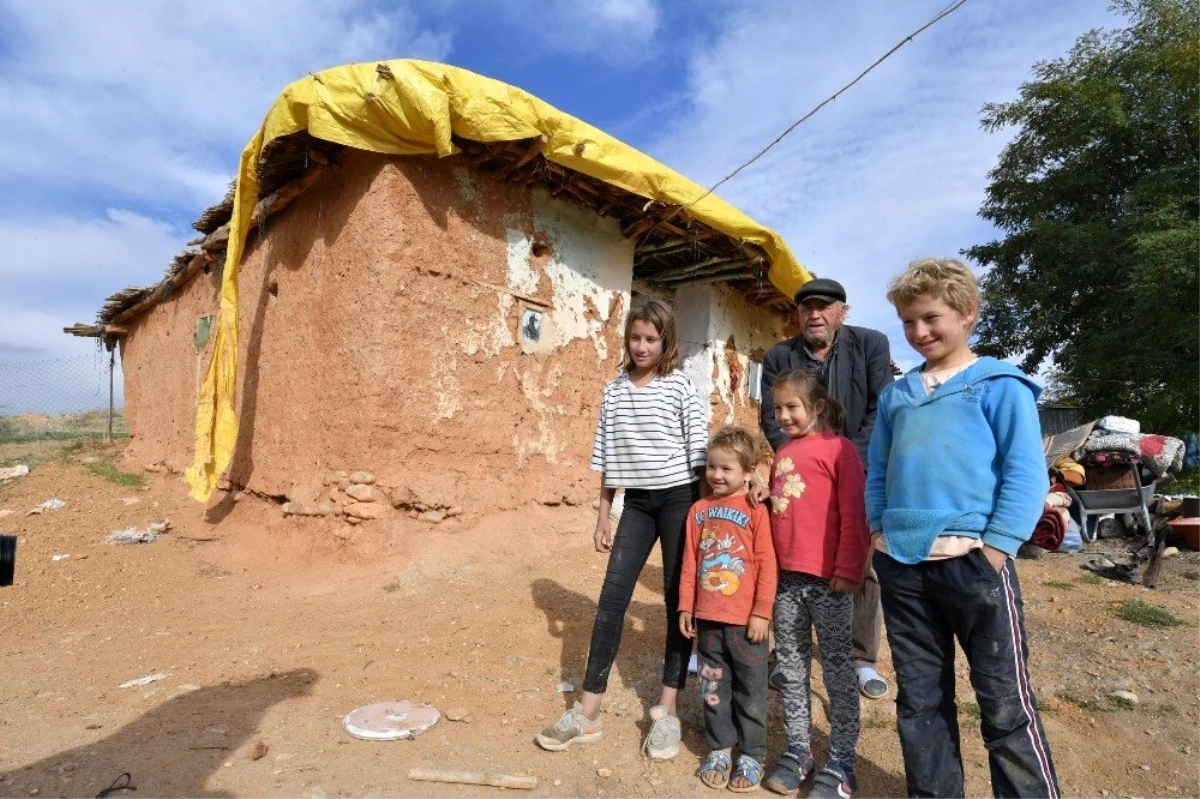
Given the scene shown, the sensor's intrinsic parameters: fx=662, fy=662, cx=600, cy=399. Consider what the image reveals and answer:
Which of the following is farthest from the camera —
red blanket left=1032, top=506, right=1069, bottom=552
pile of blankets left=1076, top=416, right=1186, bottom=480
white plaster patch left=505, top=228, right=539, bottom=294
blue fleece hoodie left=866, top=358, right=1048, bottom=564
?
pile of blankets left=1076, top=416, right=1186, bottom=480

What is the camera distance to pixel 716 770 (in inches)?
85.7

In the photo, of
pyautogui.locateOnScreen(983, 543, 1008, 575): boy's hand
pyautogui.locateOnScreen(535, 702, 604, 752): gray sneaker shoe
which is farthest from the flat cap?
pyautogui.locateOnScreen(535, 702, 604, 752): gray sneaker shoe

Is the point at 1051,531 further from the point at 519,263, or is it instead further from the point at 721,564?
the point at 519,263

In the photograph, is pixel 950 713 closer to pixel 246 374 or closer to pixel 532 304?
pixel 532 304

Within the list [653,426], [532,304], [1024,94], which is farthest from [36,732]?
[1024,94]

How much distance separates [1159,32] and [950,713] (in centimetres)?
1741

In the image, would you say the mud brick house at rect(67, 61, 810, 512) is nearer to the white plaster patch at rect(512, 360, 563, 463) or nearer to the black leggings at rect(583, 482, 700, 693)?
the white plaster patch at rect(512, 360, 563, 463)

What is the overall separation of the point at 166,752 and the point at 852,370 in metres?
2.93

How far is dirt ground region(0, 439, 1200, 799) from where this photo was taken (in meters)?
2.24

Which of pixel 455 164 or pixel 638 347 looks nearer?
pixel 638 347

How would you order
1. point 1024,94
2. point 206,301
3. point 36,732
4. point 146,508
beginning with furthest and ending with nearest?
point 1024,94, point 206,301, point 146,508, point 36,732

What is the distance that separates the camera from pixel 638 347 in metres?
2.57

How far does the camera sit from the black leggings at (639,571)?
245 cm

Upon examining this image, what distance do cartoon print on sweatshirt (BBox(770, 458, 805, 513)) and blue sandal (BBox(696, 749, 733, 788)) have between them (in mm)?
840
